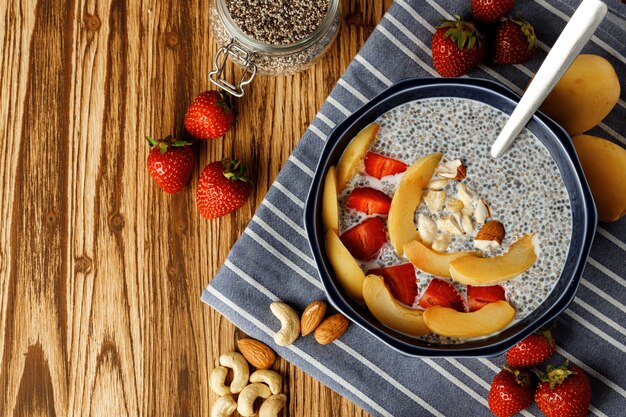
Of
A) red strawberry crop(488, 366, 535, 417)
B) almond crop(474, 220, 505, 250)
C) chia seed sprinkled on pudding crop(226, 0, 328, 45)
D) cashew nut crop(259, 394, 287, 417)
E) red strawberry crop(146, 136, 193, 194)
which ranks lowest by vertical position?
cashew nut crop(259, 394, 287, 417)

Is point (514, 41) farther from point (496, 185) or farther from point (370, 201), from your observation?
point (370, 201)

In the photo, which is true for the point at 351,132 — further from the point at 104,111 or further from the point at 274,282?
the point at 104,111

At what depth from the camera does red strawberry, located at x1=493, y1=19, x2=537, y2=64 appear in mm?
1131

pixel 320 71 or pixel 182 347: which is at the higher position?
pixel 320 71

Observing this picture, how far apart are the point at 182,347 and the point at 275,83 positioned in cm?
50

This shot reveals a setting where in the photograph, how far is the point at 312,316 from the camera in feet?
3.84

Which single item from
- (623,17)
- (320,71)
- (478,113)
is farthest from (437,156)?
(623,17)

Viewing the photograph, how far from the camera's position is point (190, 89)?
4.14 ft

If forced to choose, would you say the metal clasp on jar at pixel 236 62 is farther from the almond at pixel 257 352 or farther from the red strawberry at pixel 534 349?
the red strawberry at pixel 534 349

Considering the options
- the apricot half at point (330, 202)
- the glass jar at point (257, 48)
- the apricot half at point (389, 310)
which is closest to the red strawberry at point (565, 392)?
the apricot half at point (389, 310)

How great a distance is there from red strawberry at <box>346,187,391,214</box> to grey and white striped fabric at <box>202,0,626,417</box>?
13 cm

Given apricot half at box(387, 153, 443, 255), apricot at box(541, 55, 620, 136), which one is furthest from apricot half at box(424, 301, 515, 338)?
apricot at box(541, 55, 620, 136)

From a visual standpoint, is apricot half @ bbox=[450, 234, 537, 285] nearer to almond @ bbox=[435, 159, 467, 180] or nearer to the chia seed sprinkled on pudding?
almond @ bbox=[435, 159, 467, 180]

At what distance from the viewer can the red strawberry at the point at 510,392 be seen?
1142 mm
